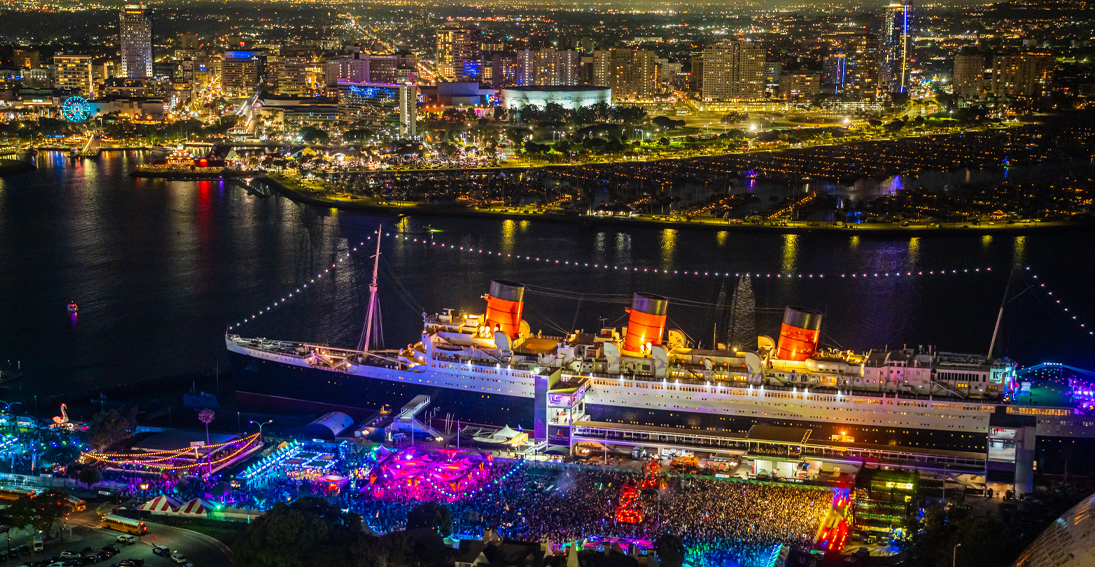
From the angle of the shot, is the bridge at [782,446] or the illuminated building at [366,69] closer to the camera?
the bridge at [782,446]

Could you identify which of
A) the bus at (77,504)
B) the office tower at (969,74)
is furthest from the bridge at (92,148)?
the office tower at (969,74)

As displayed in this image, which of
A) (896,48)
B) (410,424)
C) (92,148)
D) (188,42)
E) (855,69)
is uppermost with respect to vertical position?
(896,48)

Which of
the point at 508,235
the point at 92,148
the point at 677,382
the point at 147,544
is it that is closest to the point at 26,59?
the point at 92,148

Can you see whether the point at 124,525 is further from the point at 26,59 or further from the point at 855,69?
the point at 855,69

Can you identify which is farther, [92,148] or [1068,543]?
[92,148]

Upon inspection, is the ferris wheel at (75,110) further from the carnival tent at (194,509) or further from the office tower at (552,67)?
the carnival tent at (194,509)
